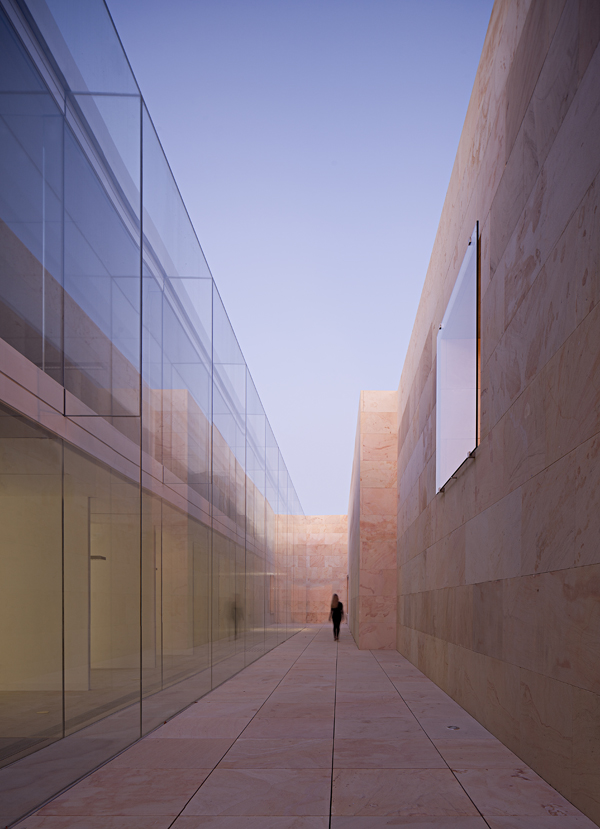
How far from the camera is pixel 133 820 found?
4672 mm

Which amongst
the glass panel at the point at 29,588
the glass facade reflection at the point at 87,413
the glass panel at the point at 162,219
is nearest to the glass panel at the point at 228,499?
the glass facade reflection at the point at 87,413

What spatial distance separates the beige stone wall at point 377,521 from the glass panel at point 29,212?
15.3 m

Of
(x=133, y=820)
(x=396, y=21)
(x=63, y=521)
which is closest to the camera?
(x=133, y=820)

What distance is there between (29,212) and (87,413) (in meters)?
1.78

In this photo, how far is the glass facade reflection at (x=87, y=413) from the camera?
16.8 feet

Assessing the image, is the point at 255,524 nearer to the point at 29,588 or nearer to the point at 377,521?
the point at 377,521

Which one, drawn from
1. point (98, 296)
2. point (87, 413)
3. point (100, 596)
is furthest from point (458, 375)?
point (100, 596)

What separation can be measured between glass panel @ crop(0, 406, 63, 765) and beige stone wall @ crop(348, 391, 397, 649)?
1515 centimetres

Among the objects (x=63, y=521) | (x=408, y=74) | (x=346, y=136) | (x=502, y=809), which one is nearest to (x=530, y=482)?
(x=502, y=809)

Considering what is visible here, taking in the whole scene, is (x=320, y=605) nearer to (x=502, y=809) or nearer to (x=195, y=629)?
(x=195, y=629)

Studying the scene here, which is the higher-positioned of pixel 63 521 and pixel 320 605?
pixel 63 521

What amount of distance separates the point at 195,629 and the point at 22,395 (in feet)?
18.8

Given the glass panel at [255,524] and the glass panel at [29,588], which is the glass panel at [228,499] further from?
the glass panel at [29,588]

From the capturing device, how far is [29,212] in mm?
5371
